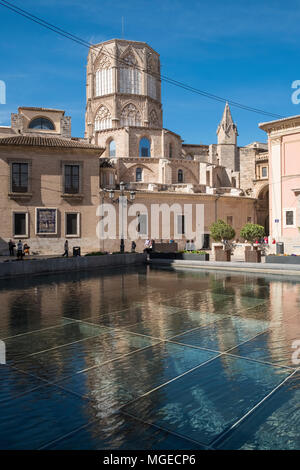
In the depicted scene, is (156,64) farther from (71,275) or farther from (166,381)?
(166,381)

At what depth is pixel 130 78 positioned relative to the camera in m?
45.7

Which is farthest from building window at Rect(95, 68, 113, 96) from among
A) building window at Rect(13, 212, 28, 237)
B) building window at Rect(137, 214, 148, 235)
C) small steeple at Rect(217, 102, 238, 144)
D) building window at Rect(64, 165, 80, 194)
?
building window at Rect(13, 212, 28, 237)

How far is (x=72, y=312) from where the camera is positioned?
9.01 metres

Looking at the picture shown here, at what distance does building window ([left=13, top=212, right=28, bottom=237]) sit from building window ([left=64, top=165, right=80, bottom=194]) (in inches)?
137

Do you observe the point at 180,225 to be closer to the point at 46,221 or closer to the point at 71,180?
the point at 71,180

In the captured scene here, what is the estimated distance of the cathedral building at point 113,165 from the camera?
25594 mm

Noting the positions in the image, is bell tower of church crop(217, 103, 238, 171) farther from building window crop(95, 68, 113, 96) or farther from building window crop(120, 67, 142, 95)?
building window crop(95, 68, 113, 96)

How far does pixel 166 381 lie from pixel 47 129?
102 ft

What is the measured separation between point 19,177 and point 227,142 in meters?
31.5

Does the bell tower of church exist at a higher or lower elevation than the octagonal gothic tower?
lower

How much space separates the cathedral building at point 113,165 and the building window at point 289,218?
7887 millimetres

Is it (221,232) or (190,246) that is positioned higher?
(221,232)

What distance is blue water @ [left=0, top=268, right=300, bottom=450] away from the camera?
3.48 m

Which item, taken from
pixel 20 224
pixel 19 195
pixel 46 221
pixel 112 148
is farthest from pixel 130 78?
pixel 20 224
